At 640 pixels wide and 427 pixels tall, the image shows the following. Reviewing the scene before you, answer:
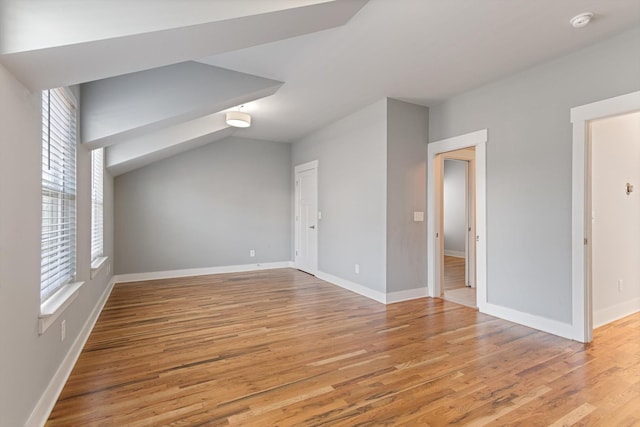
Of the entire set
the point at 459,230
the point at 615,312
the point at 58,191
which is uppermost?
the point at 58,191

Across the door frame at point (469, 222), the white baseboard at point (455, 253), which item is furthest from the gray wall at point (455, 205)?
the door frame at point (469, 222)

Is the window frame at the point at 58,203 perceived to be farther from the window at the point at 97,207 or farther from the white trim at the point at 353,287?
the white trim at the point at 353,287

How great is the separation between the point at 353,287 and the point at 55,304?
11.6 feet

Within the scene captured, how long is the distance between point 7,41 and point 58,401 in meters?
2.07

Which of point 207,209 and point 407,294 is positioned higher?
point 207,209

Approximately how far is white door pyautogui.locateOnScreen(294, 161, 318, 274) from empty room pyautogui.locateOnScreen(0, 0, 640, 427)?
1.72 feet

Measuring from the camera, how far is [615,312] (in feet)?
11.0

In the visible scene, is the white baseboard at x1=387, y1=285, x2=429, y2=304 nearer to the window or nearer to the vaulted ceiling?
the vaulted ceiling

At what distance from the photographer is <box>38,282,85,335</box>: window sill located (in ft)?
5.88

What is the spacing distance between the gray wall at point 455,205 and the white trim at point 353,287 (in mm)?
4602

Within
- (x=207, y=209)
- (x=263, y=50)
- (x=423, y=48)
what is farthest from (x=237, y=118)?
(x=423, y=48)

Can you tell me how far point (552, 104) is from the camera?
120 inches

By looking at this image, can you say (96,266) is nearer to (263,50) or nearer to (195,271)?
(195,271)

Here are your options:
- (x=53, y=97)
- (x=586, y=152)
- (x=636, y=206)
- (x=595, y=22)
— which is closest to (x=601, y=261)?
(x=636, y=206)
